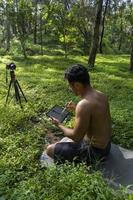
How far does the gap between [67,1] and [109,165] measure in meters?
36.1

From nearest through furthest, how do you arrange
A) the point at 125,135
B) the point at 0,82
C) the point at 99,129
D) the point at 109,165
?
the point at 99,129 → the point at 109,165 → the point at 125,135 → the point at 0,82

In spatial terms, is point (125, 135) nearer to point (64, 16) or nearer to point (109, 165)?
point (109, 165)

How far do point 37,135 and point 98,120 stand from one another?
208cm

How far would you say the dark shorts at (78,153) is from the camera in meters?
5.14

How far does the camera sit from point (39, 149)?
20.7 ft

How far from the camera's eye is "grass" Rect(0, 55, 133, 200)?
14.0ft

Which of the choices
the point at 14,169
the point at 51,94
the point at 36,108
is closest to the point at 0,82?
the point at 51,94

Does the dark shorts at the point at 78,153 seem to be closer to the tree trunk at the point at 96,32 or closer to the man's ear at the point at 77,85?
the man's ear at the point at 77,85

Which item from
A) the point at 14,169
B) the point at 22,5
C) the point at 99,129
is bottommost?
the point at 14,169

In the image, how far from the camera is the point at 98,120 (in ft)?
16.7

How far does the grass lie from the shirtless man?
0.51m

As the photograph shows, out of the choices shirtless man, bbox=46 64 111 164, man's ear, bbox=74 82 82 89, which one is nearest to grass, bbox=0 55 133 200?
shirtless man, bbox=46 64 111 164

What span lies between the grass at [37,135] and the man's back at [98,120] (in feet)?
2.47

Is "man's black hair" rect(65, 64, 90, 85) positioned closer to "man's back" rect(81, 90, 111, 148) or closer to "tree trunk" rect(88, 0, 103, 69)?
"man's back" rect(81, 90, 111, 148)
